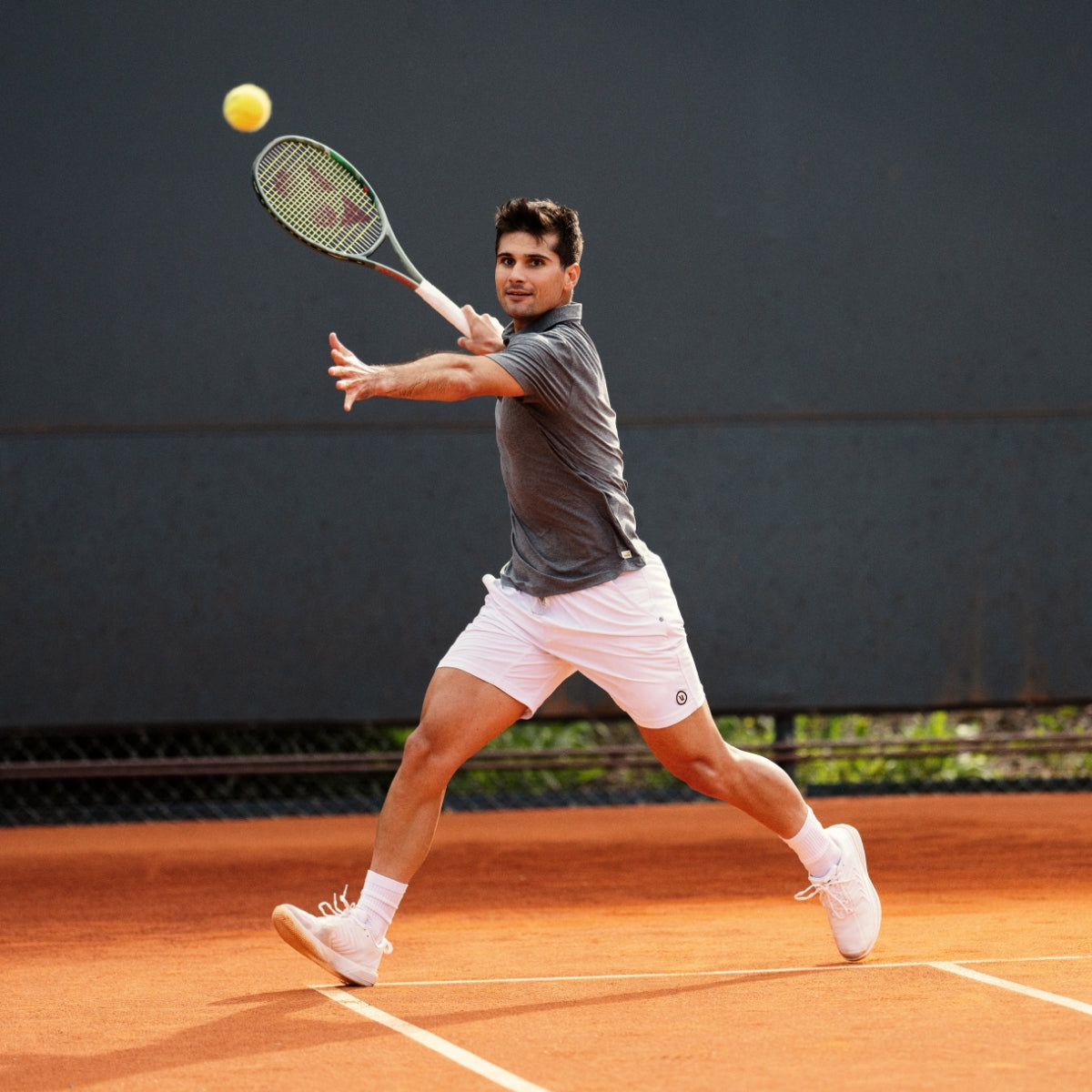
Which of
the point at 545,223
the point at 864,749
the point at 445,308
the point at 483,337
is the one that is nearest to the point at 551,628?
the point at 483,337

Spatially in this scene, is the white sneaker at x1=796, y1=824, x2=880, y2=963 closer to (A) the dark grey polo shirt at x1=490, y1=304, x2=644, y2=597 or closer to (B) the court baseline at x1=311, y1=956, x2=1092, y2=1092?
(B) the court baseline at x1=311, y1=956, x2=1092, y2=1092

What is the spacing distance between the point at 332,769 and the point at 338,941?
3819 mm

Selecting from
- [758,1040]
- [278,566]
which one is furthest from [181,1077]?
[278,566]

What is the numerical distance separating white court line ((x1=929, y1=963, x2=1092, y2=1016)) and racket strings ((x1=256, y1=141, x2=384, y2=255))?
7.70ft

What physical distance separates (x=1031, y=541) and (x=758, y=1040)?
5.06 m

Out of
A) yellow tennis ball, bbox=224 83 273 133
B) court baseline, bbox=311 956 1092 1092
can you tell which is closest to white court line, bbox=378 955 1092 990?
court baseline, bbox=311 956 1092 1092

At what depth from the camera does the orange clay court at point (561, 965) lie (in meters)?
2.90

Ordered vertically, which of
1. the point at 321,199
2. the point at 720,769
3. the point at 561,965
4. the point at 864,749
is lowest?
the point at 864,749

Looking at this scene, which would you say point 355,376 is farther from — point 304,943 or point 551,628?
point 304,943

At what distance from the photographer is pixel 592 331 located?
24.2 feet

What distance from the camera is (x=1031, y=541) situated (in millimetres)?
7621

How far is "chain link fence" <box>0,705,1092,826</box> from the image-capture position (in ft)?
24.0

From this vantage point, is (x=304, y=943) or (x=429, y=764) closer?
(x=304, y=943)

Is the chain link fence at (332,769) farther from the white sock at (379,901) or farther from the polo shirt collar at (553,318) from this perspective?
the polo shirt collar at (553,318)
